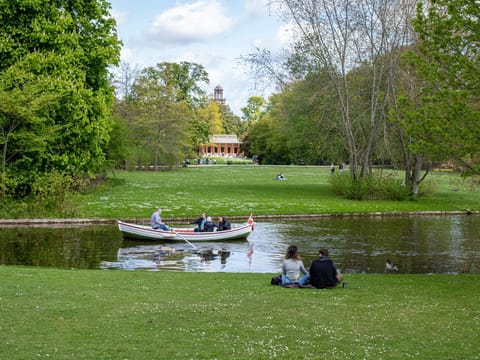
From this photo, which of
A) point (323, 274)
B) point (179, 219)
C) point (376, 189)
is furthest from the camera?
point (376, 189)

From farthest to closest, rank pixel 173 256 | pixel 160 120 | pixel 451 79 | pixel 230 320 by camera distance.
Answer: pixel 160 120 < pixel 173 256 < pixel 451 79 < pixel 230 320

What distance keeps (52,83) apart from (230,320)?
2645 cm

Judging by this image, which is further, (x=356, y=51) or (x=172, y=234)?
(x=356, y=51)

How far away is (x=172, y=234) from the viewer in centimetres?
2672

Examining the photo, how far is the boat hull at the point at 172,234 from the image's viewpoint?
87.6 ft

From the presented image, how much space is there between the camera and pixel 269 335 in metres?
9.46

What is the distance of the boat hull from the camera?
1051 inches

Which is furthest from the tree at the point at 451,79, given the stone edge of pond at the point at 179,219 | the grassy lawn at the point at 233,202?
the grassy lawn at the point at 233,202

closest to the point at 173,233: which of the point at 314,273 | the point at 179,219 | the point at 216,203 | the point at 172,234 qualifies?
the point at 172,234

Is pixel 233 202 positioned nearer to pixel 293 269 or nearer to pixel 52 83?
pixel 52 83

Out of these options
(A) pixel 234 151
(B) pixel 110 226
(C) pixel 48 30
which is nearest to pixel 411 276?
(B) pixel 110 226

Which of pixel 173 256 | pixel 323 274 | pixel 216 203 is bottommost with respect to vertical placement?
pixel 173 256

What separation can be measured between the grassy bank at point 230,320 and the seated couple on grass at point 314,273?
0.53 meters

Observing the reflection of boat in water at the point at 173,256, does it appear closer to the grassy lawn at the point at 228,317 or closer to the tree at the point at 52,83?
the grassy lawn at the point at 228,317
